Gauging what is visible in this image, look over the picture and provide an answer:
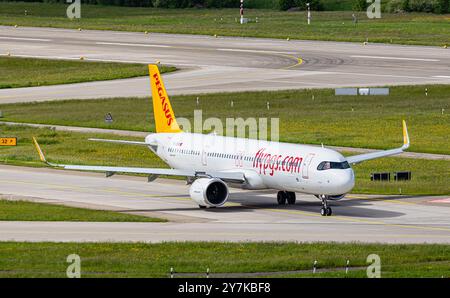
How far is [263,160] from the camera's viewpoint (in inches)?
2640

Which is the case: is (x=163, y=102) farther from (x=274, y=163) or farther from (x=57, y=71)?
(x=57, y=71)

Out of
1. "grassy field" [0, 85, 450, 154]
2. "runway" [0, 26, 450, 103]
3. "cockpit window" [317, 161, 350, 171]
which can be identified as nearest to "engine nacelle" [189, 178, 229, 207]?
"cockpit window" [317, 161, 350, 171]

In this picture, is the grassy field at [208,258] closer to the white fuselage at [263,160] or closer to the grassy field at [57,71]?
the white fuselage at [263,160]

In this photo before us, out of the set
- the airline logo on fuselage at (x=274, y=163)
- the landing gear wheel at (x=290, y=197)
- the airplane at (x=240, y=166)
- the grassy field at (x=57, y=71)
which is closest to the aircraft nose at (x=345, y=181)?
the airplane at (x=240, y=166)

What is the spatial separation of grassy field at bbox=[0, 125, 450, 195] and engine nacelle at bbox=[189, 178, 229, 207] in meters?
11.6

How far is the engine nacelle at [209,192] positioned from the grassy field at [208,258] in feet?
36.8

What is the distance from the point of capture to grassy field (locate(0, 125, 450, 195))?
76000mm

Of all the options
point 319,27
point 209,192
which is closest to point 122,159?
point 209,192

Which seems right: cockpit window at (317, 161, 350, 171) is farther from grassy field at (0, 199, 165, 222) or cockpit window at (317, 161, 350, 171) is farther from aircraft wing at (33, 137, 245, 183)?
→ grassy field at (0, 199, 165, 222)

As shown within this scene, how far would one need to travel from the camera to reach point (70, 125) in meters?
109

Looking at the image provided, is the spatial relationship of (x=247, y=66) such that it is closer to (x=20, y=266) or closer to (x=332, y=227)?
(x=332, y=227)

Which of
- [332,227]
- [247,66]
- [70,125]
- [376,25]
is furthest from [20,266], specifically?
[376,25]

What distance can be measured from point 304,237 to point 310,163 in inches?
284

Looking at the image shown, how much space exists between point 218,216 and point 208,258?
1432 cm
